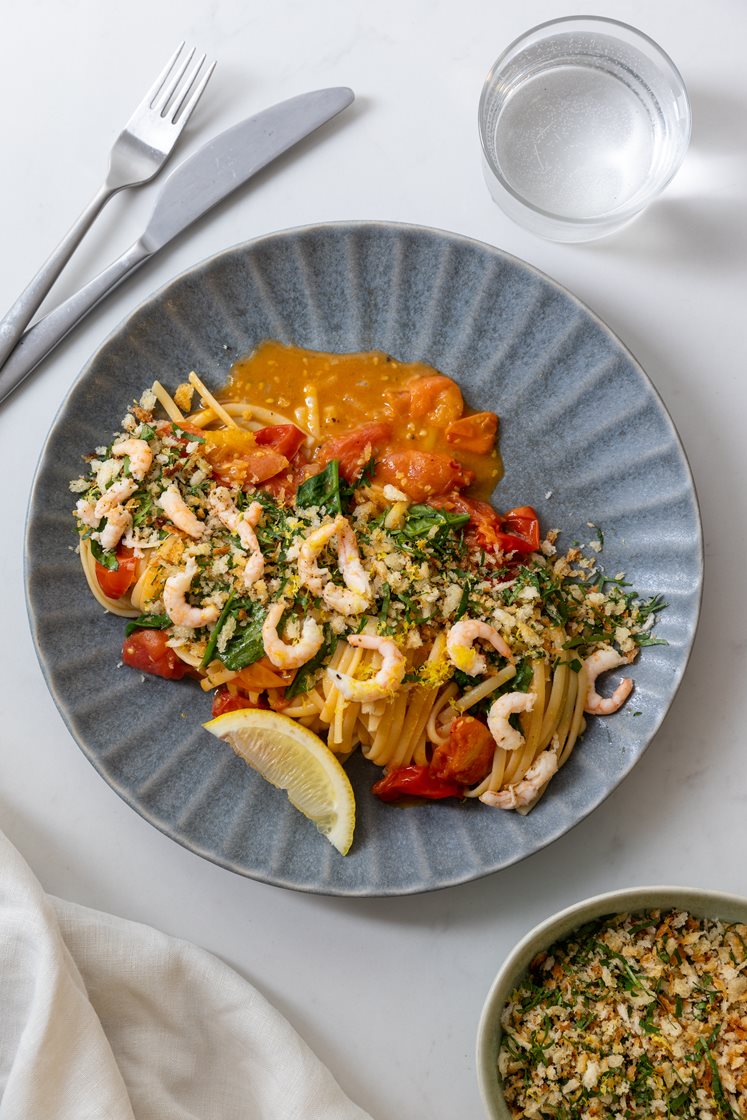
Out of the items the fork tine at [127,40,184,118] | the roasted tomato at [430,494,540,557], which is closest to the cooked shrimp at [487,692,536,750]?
the roasted tomato at [430,494,540,557]

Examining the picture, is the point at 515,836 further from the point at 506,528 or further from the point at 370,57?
the point at 370,57

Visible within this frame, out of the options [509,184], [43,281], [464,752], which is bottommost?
[464,752]

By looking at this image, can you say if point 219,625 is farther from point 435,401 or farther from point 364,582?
point 435,401

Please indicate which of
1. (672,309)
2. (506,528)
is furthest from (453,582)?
(672,309)

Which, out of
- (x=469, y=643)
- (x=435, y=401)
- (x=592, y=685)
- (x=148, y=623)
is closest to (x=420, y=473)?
(x=435, y=401)

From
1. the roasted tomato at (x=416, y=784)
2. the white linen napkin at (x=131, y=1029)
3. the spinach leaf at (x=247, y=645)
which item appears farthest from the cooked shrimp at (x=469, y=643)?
the white linen napkin at (x=131, y=1029)

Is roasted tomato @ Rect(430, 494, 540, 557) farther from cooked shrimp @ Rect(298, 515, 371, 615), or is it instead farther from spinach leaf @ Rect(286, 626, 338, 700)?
spinach leaf @ Rect(286, 626, 338, 700)
